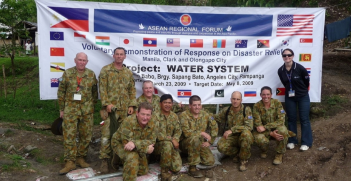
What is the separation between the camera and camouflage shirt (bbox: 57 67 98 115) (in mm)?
4977

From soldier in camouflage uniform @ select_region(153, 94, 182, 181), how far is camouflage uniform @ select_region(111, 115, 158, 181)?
0.19 meters

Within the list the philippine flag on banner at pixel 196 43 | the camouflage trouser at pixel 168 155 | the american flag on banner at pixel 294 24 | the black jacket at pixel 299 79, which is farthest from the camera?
the american flag on banner at pixel 294 24

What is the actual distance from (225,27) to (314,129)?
2631 millimetres

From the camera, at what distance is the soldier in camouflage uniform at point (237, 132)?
5.06 meters

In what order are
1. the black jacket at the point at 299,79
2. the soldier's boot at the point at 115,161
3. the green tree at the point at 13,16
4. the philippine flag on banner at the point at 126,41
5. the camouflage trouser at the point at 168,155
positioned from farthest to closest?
the green tree at the point at 13,16 < the philippine flag on banner at the point at 126,41 < the black jacket at the point at 299,79 < the soldier's boot at the point at 115,161 < the camouflage trouser at the point at 168,155

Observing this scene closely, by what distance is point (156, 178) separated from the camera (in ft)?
15.5

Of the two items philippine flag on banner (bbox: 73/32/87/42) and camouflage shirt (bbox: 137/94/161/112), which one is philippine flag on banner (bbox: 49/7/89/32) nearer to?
philippine flag on banner (bbox: 73/32/87/42)

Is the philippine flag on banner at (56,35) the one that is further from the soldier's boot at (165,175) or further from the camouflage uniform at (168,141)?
the soldier's boot at (165,175)

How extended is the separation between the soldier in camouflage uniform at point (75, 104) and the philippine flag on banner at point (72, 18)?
90 cm

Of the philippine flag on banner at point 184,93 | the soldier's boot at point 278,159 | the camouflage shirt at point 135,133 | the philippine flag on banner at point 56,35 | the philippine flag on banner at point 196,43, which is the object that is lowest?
the soldier's boot at point 278,159

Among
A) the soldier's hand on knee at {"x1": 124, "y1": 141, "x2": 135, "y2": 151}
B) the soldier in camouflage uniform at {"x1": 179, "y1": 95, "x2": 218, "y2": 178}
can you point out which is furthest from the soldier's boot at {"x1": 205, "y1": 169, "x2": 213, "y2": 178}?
the soldier's hand on knee at {"x1": 124, "y1": 141, "x2": 135, "y2": 151}

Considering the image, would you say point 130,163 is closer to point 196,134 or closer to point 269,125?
point 196,134

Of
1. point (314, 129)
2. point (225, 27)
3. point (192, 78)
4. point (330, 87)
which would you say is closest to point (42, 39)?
point (192, 78)

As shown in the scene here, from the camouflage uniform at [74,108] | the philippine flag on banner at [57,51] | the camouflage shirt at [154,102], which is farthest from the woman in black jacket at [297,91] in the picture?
the philippine flag on banner at [57,51]
